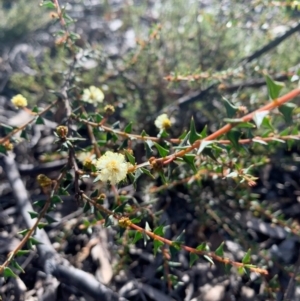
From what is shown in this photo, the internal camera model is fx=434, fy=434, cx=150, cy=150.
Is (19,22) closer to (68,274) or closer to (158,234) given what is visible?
(68,274)

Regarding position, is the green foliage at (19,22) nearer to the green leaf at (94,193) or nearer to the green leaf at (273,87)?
the green leaf at (94,193)

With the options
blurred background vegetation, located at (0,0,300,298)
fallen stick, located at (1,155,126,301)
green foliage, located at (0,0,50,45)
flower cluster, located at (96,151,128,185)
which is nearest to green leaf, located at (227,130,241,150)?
flower cluster, located at (96,151,128,185)

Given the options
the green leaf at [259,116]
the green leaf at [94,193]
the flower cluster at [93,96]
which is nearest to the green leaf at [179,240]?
the green leaf at [94,193]

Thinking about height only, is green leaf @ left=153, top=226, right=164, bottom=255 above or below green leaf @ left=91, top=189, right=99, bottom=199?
below

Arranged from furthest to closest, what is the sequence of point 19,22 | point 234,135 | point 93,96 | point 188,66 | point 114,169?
point 19,22 < point 188,66 < point 93,96 < point 114,169 < point 234,135

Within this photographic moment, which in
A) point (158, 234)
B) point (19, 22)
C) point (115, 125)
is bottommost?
point (158, 234)

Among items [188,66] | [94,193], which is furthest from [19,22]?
[94,193]

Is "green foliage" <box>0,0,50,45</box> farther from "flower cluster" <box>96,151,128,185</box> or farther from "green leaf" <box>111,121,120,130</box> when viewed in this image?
"flower cluster" <box>96,151,128,185</box>

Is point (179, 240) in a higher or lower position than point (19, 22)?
lower

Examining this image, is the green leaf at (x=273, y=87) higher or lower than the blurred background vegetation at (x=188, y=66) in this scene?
lower

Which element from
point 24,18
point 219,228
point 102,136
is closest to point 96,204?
point 102,136

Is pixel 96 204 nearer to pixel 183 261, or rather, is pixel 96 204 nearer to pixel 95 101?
pixel 95 101
